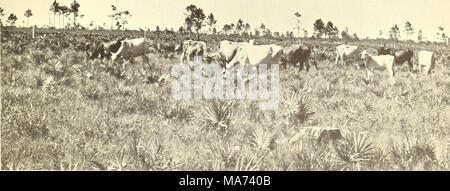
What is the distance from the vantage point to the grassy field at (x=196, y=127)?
21.9 ft

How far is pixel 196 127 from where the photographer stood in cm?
779

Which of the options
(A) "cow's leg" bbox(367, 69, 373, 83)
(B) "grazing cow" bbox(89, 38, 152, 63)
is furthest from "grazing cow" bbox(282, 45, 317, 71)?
(B) "grazing cow" bbox(89, 38, 152, 63)

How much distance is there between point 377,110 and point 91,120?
607 centimetres

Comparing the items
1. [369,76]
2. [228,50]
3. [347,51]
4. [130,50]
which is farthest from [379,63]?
[130,50]

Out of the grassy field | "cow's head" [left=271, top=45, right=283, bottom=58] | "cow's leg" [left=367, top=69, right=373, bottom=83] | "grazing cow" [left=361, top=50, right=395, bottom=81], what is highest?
"cow's head" [left=271, top=45, right=283, bottom=58]

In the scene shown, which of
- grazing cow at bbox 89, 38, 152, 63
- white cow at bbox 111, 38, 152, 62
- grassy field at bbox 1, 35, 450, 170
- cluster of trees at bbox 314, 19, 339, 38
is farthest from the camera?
white cow at bbox 111, 38, 152, 62

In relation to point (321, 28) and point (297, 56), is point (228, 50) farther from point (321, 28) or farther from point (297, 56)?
point (321, 28)

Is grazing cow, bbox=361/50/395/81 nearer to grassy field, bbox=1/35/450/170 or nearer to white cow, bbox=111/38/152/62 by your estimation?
grassy field, bbox=1/35/450/170

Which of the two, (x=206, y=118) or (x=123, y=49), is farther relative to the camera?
(x=123, y=49)

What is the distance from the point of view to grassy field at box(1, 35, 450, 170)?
21.9 feet

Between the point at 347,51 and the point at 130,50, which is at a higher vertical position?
the point at 347,51

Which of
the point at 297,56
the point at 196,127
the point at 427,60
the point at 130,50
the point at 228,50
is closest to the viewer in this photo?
the point at 196,127
